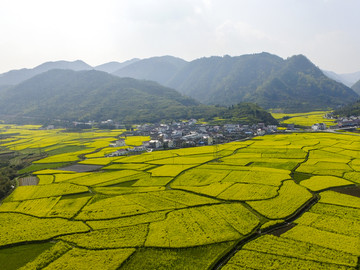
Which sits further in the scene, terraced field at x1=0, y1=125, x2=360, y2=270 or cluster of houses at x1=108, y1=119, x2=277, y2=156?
cluster of houses at x1=108, y1=119, x2=277, y2=156

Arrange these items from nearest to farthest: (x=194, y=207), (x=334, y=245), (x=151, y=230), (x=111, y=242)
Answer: (x=334, y=245), (x=111, y=242), (x=151, y=230), (x=194, y=207)

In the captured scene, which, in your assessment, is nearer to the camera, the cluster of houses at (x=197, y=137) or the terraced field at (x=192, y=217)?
the terraced field at (x=192, y=217)

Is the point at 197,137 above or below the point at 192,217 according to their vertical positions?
above

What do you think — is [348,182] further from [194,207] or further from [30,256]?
[30,256]

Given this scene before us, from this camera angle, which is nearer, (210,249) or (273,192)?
(210,249)

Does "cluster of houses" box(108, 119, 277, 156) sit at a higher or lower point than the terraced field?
higher

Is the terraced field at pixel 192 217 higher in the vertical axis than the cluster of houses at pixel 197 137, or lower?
lower

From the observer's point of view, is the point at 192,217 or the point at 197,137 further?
the point at 197,137

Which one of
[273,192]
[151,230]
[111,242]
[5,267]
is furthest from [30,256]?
[273,192]
